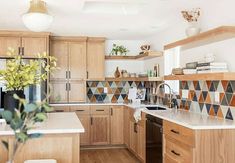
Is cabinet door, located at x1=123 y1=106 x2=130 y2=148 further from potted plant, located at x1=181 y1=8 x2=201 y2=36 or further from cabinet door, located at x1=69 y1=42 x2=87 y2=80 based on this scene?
potted plant, located at x1=181 y1=8 x2=201 y2=36

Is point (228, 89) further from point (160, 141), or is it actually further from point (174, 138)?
point (160, 141)

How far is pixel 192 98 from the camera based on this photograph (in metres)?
4.08

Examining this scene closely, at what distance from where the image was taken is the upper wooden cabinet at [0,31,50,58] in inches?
215

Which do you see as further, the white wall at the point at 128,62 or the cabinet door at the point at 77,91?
the white wall at the point at 128,62

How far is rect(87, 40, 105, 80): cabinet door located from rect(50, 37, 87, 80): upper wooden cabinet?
0.36ft

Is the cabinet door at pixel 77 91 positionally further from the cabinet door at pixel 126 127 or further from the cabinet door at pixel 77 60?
the cabinet door at pixel 126 127

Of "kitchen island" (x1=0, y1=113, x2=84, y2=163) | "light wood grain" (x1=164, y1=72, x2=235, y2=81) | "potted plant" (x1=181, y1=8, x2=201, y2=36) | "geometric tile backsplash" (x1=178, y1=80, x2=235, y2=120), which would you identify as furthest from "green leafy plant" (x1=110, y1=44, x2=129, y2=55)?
"kitchen island" (x1=0, y1=113, x2=84, y2=163)

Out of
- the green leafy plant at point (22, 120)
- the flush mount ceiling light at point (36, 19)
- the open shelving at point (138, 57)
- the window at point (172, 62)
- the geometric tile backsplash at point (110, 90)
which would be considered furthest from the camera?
the geometric tile backsplash at point (110, 90)

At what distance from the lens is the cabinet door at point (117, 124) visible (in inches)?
234

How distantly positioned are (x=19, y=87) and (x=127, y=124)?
3.17 metres

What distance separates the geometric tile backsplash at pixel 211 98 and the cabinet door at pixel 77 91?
236 centimetres

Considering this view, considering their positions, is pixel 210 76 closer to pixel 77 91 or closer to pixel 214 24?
pixel 214 24

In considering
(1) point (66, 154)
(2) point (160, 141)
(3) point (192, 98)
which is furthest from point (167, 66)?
(1) point (66, 154)

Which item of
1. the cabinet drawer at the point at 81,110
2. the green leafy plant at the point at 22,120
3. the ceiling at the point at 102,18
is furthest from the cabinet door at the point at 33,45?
the green leafy plant at the point at 22,120
